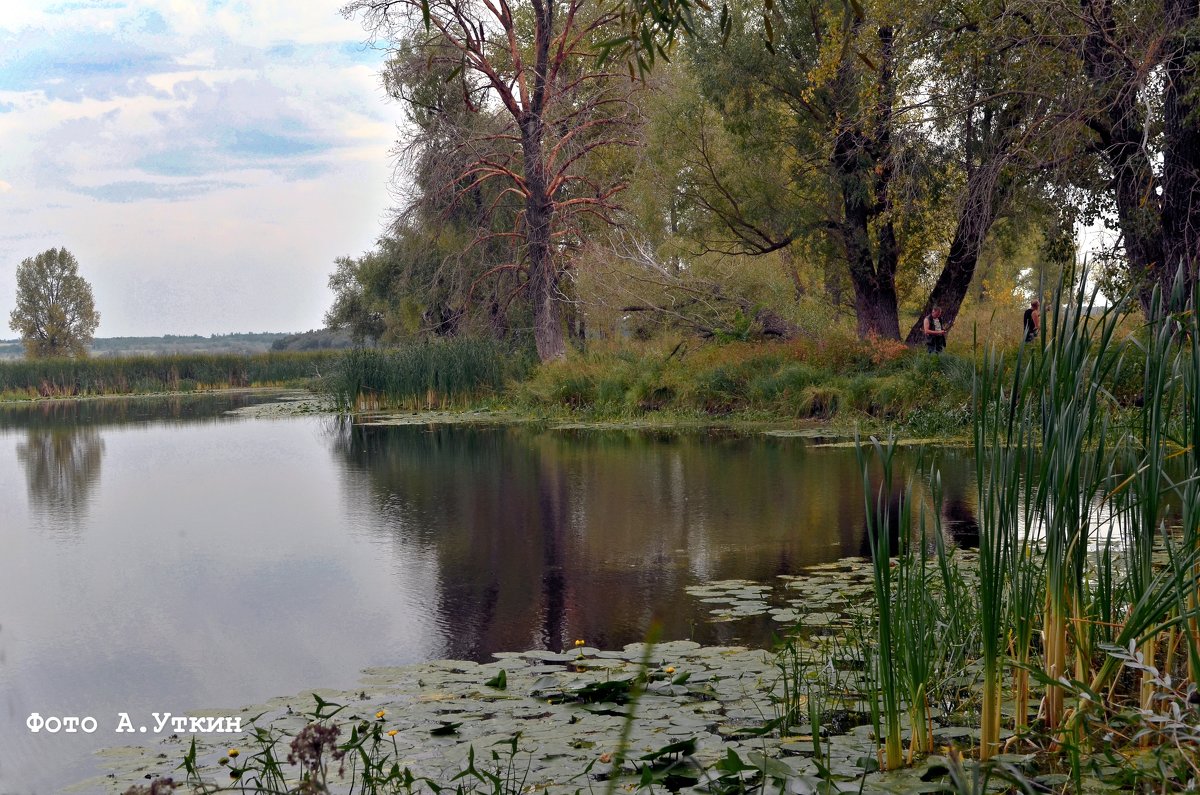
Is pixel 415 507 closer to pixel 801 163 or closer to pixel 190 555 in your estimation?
pixel 190 555

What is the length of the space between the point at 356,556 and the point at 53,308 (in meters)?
63.7

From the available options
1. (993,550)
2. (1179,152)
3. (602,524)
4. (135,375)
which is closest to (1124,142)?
(1179,152)

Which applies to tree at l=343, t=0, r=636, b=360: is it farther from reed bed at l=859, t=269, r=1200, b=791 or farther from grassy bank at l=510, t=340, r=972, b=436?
reed bed at l=859, t=269, r=1200, b=791

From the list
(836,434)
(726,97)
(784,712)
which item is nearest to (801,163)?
(726,97)

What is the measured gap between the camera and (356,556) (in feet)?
28.7

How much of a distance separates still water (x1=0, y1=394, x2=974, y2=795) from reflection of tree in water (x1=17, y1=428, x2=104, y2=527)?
89 millimetres

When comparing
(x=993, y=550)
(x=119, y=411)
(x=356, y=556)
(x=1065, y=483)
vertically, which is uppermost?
(x=1065, y=483)

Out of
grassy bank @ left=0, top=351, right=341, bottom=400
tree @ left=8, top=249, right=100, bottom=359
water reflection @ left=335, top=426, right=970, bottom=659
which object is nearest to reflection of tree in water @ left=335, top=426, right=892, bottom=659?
water reflection @ left=335, top=426, right=970, bottom=659

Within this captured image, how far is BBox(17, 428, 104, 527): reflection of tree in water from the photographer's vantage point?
12.2m

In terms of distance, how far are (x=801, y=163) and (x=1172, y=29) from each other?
8.26 meters

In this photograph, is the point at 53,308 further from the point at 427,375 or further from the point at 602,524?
the point at 602,524

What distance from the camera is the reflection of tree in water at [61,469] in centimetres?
1224

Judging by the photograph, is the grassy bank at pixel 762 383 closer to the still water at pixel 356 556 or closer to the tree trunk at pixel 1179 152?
the still water at pixel 356 556

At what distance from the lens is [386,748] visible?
398 centimetres
